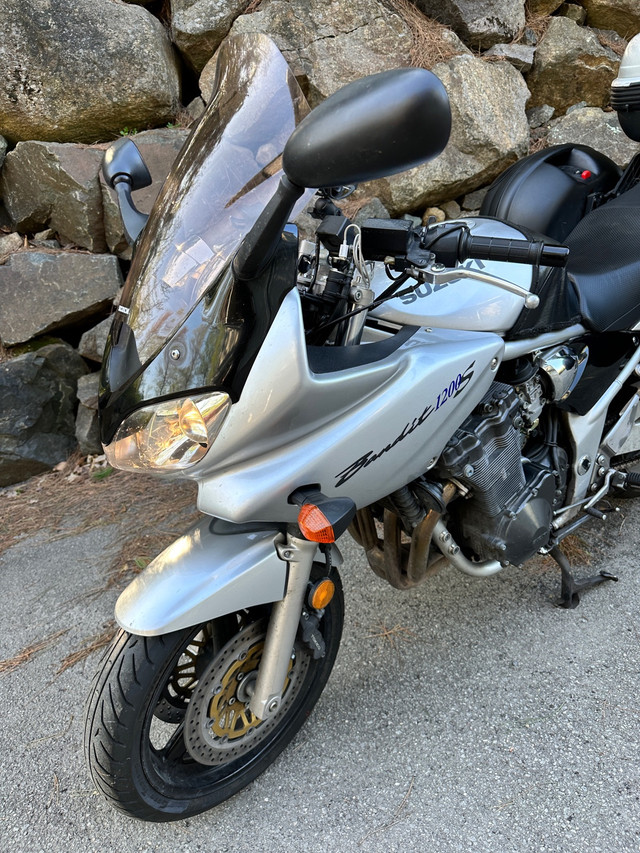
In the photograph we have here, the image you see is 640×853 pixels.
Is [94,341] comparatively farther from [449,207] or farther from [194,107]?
[449,207]

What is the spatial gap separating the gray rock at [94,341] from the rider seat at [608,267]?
270cm

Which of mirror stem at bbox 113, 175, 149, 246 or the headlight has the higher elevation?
mirror stem at bbox 113, 175, 149, 246

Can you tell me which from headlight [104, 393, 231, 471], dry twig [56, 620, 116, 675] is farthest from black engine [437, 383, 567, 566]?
dry twig [56, 620, 116, 675]

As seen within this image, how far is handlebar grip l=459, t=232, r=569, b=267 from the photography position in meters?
1.47

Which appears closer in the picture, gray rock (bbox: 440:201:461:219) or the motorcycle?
the motorcycle

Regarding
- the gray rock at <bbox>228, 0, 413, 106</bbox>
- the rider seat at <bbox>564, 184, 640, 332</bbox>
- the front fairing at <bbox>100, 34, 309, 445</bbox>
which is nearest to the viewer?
the front fairing at <bbox>100, 34, 309, 445</bbox>

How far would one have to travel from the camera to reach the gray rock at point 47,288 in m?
3.98

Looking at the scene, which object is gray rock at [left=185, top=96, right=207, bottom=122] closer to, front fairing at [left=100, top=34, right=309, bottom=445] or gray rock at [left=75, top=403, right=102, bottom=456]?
gray rock at [left=75, top=403, right=102, bottom=456]

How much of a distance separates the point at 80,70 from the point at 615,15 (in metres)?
3.84

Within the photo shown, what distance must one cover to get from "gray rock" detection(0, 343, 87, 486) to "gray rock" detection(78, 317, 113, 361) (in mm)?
69

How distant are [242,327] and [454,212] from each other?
352 cm

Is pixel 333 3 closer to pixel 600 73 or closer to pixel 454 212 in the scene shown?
pixel 454 212

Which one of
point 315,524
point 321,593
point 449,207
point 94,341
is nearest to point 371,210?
point 449,207

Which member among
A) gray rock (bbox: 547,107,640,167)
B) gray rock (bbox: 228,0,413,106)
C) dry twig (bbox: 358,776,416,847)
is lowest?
dry twig (bbox: 358,776,416,847)
